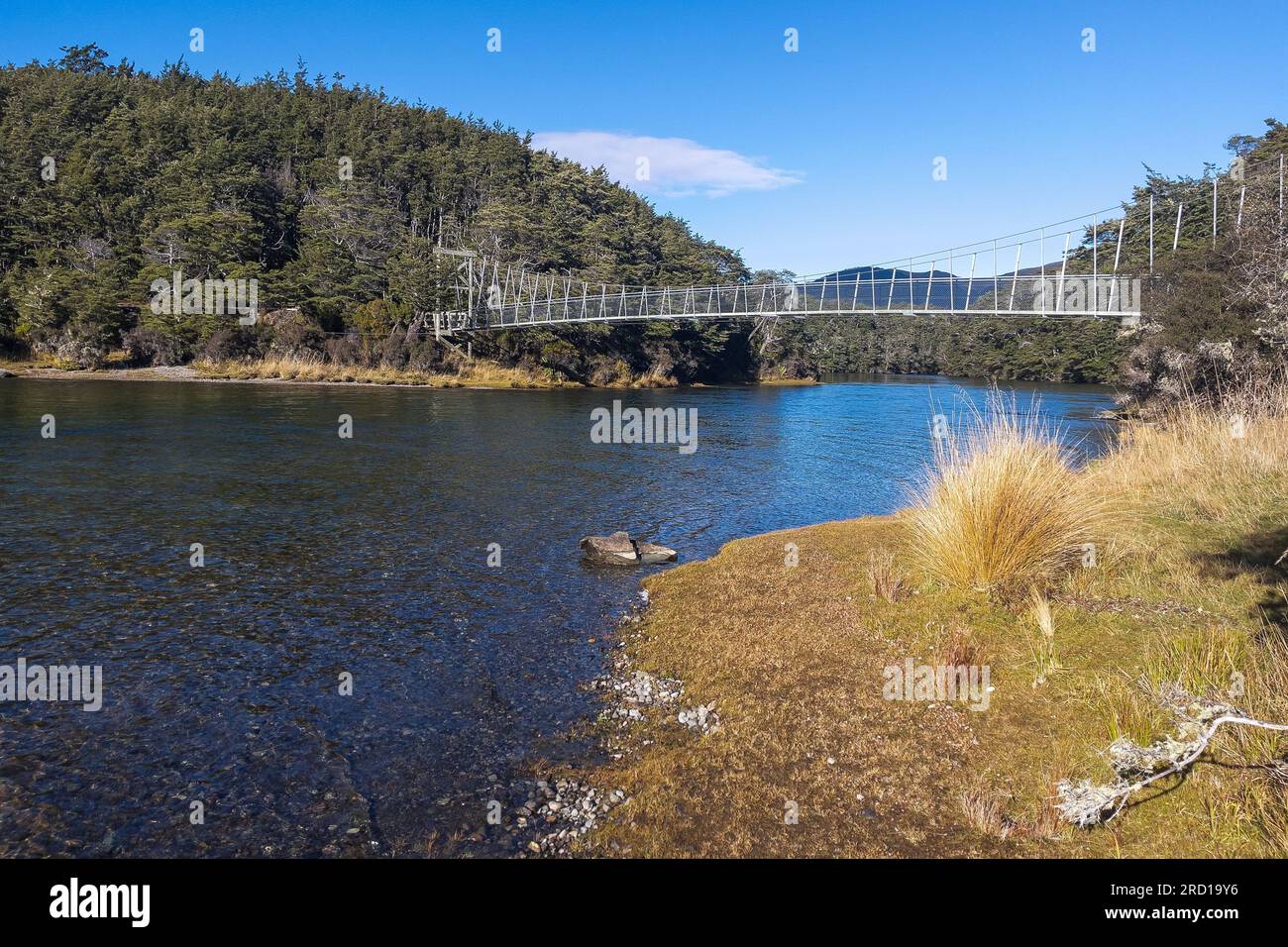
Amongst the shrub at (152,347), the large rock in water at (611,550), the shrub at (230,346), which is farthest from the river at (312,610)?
the shrub at (152,347)

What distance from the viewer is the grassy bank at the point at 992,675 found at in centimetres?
455

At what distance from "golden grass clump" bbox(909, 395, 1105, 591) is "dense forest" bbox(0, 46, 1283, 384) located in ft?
77.4

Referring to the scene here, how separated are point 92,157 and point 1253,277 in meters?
82.2

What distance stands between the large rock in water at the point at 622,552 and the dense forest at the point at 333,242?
24.1 metres

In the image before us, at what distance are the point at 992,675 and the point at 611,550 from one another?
277 inches

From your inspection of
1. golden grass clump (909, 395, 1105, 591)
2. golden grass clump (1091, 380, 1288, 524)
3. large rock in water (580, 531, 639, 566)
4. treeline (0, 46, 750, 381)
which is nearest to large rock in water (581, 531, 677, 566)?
large rock in water (580, 531, 639, 566)

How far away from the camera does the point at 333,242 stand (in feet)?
207

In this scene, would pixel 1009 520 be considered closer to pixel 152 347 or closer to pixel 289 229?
pixel 152 347

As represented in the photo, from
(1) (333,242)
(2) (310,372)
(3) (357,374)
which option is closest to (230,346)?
(2) (310,372)

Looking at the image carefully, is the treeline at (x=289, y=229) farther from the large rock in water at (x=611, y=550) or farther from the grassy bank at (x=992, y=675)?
the grassy bank at (x=992, y=675)

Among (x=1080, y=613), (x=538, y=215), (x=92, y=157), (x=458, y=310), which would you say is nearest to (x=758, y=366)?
(x=538, y=215)

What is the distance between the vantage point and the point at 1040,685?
6.05m

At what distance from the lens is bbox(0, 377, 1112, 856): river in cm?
561
